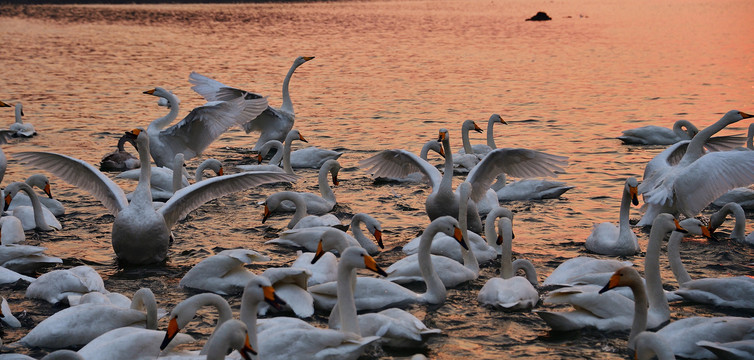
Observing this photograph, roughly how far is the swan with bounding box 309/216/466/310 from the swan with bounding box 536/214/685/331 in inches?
40.2

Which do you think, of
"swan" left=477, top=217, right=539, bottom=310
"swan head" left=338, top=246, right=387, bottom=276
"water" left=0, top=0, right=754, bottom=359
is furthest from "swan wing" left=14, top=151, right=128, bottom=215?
"swan" left=477, top=217, right=539, bottom=310

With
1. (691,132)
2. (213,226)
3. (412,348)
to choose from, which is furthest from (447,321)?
(691,132)

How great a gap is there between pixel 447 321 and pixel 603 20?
60429 millimetres

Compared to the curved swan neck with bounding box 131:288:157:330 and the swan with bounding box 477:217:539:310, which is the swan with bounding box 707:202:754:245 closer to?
the swan with bounding box 477:217:539:310

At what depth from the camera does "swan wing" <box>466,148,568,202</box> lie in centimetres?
1066

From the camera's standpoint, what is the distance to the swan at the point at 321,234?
9.38 metres

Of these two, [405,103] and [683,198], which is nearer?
[683,198]

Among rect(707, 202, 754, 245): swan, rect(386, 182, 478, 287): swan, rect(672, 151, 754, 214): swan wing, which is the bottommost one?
rect(386, 182, 478, 287): swan

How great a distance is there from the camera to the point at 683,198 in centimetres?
985

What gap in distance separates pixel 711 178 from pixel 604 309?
3.37 meters

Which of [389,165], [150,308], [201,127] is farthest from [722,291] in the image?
[201,127]

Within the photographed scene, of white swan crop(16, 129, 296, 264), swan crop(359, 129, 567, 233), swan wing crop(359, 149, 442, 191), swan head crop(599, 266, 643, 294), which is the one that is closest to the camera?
swan head crop(599, 266, 643, 294)

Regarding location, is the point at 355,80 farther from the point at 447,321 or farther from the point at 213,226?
the point at 447,321

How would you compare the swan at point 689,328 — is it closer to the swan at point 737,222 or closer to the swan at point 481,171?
the swan at point 737,222
